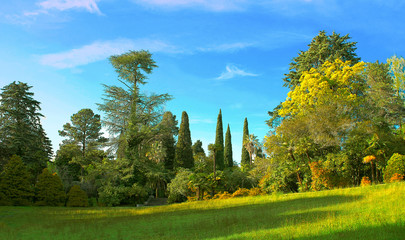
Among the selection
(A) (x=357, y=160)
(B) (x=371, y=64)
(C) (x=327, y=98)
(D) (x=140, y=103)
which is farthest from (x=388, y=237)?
(B) (x=371, y=64)

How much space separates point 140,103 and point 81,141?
1350cm

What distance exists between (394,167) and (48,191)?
22.9m

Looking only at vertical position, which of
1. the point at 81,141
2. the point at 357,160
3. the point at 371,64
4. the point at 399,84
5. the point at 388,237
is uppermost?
the point at 371,64

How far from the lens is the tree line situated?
19.6 metres

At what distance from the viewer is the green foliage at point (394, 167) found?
55.2 feet

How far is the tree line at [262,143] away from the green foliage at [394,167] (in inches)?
2.6

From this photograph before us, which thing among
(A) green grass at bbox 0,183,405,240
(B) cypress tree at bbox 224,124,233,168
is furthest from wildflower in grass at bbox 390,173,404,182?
(B) cypress tree at bbox 224,124,233,168

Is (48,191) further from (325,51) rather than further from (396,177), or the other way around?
(325,51)

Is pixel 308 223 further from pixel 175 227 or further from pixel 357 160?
pixel 357 160

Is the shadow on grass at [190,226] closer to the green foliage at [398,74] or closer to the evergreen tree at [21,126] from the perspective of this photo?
the evergreen tree at [21,126]

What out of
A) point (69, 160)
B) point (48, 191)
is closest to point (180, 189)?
point (48, 191)

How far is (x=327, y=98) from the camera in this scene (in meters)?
22.8

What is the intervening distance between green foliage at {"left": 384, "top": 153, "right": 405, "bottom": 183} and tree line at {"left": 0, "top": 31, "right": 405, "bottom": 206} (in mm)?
67

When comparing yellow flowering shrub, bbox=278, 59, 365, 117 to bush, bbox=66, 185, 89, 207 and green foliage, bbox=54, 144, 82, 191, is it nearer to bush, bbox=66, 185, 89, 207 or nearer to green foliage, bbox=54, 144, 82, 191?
bush, bbox=66, 185, 89, 207
